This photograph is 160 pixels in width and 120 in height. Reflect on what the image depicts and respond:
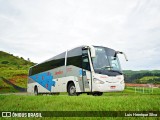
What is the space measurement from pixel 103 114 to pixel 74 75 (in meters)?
12.1

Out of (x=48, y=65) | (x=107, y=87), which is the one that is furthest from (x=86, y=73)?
(x=48, y=65)

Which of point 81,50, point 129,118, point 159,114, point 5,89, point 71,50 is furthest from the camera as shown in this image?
point 5,89

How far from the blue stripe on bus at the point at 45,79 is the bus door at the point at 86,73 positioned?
5.52 m

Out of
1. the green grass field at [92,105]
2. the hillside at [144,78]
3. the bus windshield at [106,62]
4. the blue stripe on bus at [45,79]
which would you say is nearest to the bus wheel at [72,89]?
the bus windshield at [106,62]

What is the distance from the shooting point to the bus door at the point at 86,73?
54.5 ft

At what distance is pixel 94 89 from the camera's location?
53.3 ft

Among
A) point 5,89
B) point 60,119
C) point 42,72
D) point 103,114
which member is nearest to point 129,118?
point 103,114

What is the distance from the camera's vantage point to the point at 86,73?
16.8 m

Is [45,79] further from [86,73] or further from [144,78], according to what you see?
[144,78]

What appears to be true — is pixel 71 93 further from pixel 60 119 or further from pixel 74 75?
pixel 60 119

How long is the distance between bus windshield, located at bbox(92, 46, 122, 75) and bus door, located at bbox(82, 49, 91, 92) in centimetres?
51

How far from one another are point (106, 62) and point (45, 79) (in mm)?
8802

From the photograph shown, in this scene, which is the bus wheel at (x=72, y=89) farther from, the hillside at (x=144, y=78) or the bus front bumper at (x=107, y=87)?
the hillside at (x=144, y=78)

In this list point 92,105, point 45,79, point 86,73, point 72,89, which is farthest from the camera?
point 45,79
